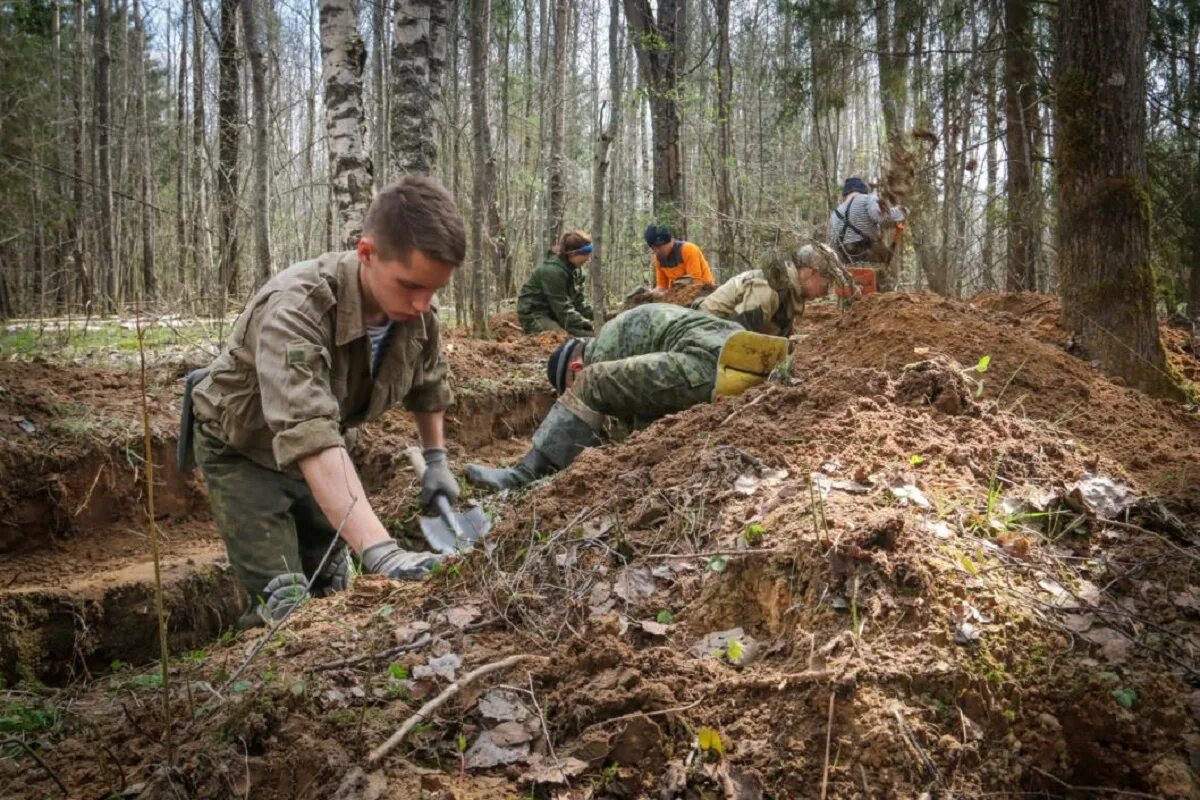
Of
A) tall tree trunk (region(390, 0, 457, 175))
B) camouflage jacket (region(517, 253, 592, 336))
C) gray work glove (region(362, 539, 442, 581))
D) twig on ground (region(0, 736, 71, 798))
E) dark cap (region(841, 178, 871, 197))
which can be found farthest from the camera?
camouflage jacket (region(517, 253, 592, 336))

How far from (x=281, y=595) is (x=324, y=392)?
2.67 feet

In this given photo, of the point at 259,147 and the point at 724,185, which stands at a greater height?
the point at 724,185

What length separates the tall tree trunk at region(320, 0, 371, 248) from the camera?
729cm

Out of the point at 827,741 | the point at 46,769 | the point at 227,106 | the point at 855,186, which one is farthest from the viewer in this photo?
the point at 227,106

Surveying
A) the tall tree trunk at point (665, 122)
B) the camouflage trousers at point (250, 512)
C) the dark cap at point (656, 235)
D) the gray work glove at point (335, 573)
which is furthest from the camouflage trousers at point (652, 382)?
the tall tree trunk at point (665, 122)

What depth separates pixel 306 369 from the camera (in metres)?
2.97

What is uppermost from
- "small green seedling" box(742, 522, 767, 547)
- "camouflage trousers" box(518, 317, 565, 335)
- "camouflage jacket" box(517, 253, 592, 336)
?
"camouflage jacket" box(517, 253, 592, 336)

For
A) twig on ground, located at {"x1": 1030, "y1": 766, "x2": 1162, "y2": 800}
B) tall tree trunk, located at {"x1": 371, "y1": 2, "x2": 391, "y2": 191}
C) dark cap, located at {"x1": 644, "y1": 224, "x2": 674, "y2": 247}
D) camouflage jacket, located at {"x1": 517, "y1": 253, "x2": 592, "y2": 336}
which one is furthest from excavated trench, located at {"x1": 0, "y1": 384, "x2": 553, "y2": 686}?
tall tree trunk, located at {"x1": 371, "y1": 2, "x2": 391, "y2": 191}

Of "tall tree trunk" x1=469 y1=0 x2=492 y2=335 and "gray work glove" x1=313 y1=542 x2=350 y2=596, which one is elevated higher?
"tall tree trunk" x1=469 y1=0 x2=492 y2=335

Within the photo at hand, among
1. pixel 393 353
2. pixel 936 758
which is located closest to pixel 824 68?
pixel 393 353

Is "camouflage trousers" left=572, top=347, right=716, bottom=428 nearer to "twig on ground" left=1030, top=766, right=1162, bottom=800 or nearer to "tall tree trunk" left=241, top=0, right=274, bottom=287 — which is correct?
"twig on ground" left=1030, top=766, right=1162, bottom=800

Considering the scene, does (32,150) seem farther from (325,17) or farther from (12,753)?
(12,753)

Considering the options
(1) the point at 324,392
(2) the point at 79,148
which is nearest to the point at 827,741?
(1) the point at 324,392

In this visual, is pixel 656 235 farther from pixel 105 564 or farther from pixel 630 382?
pixel 105 564
